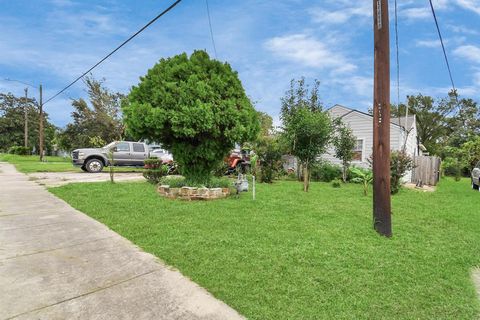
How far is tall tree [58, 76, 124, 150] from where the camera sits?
33000 mm

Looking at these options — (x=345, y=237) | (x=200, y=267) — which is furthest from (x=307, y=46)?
(x=200, y=267)

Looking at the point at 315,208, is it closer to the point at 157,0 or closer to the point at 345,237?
the point at 345,237

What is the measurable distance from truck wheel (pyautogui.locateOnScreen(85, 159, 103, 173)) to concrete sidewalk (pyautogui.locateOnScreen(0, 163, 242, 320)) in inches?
523

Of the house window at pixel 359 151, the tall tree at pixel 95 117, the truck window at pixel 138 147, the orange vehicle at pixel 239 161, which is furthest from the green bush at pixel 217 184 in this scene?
the tall tree at pixel 95 117

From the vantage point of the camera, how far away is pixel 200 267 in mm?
3492

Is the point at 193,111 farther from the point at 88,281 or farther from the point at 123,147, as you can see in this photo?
the point at 123,147

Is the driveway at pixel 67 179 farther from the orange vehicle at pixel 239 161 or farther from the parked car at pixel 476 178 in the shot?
the parked car at pixel 476 178

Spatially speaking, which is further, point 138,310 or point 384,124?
point 384,124

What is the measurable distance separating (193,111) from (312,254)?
454cm

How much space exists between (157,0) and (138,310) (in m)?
7.39

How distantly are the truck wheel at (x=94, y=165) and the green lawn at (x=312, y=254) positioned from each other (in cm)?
1117

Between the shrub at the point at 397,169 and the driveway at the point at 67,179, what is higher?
the shrub at the point at 397,169

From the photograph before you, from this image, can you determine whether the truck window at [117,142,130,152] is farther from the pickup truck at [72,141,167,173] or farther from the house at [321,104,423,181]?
the house at [321,104,423,181]

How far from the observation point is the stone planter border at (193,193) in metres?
7.85
